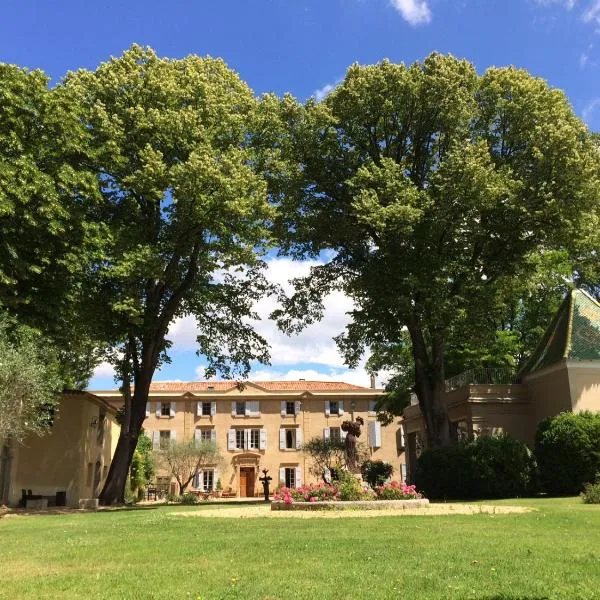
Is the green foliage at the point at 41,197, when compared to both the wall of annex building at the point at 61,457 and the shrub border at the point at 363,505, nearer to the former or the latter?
the wall of annex building at the point at 61,457

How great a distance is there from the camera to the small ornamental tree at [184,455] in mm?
48062

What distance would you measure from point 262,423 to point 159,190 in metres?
37.4

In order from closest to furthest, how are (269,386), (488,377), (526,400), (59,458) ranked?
(59,458), (526,400), (488,377), (269,386)

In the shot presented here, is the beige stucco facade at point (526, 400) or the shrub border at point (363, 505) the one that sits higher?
the beige stucco facade at point (526, 400)

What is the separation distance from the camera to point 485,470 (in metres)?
22.8

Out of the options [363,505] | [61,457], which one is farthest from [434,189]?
[61,457]

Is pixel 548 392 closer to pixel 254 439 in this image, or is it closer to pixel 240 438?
pixel 254 439

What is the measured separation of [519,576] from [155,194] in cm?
1904

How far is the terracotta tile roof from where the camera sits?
2269 inches

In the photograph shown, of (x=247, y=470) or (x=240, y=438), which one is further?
(x=240, y=438)

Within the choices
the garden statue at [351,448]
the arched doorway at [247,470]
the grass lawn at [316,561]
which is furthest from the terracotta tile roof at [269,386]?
the grass lawn at [316,561]

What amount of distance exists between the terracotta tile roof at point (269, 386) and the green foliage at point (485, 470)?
111ft

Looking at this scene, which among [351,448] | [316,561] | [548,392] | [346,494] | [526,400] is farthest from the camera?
[526,400]

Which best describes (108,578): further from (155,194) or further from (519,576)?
(155,194)
